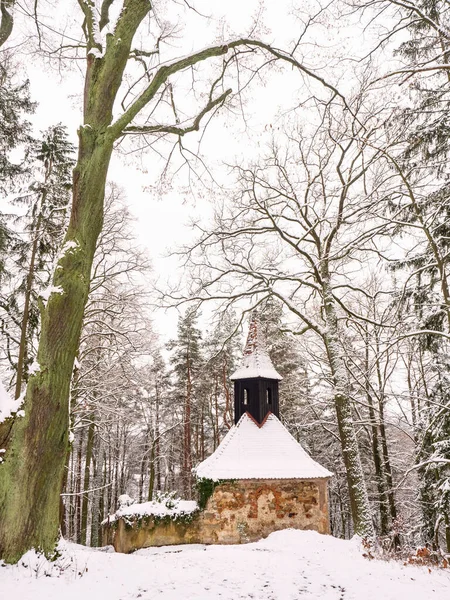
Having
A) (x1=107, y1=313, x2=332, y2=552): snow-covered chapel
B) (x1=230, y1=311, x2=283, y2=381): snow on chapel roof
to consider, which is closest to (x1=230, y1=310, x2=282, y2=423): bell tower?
(x1=230, y1=311, x2=283, y2=381): snow on chapel roof

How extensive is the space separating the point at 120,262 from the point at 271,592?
10.7 m

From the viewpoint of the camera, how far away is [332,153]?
12.5 metres

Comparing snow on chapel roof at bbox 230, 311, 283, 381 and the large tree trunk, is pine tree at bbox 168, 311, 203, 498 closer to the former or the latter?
snow on chapel roof at bbox 230, 311, 283, 381

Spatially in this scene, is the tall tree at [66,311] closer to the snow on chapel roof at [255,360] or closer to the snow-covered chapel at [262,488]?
the snow-covered chapel at [262,488]

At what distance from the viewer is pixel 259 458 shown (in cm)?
1369

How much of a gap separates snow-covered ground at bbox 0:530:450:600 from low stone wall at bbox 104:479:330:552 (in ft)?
23.3

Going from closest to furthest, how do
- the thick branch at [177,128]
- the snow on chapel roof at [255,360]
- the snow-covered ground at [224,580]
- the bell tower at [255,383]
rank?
the snow-covered ground at [224,580]
the thick branch at [177,128]
the bell tower at [255,383]
the snow on chapel roof at [255,360]

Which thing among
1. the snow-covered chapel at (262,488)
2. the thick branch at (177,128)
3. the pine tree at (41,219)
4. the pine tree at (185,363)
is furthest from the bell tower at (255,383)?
the thick branch at (177,128)

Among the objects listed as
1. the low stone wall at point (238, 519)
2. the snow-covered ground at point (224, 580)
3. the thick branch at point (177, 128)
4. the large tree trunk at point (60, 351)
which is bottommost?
the low stone wall at point (238, 519)

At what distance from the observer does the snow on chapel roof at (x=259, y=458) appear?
13055 mm

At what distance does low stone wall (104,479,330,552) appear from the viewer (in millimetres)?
12578

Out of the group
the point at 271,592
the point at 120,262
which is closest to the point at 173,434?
the point at 120,262

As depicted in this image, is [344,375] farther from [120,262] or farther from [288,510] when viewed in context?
[120,262]

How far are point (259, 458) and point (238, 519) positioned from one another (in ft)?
6.54
